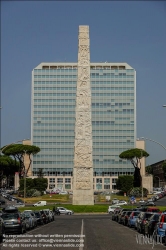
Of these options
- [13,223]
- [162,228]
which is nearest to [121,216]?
[13,223]

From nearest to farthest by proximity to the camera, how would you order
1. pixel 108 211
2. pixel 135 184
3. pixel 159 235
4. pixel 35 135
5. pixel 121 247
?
pixel 121 247, pixel 159 235, pixel 108 211, pixel 135 184, pixel 35 135

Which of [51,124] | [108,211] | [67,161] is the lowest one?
[108,211]

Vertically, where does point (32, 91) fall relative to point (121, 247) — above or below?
above

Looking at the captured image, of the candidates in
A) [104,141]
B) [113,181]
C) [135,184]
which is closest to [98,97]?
[104,141]

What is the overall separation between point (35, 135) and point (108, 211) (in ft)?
254

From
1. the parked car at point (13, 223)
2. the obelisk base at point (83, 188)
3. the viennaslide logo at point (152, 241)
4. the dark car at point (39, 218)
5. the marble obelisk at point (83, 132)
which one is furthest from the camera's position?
the obelisk base at point (83, 188)

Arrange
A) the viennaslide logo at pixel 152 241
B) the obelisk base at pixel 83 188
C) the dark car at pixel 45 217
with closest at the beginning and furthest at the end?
the viennaslide logo at pixel 152 241 → the dark car at pixel 45 217 → the obelisk base at pixel 83 188

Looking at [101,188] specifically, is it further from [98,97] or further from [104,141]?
[98,97]

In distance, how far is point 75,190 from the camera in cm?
7412

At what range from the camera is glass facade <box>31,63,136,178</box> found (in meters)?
149

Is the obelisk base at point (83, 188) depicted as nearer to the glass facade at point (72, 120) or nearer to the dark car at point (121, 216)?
the dark car at point (121, 216)

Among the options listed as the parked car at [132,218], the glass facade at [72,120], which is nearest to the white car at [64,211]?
the parked car at [132,218]

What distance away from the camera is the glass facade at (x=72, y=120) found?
14875 cm

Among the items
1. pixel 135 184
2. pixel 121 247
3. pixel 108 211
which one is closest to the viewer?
pixel 121 247
